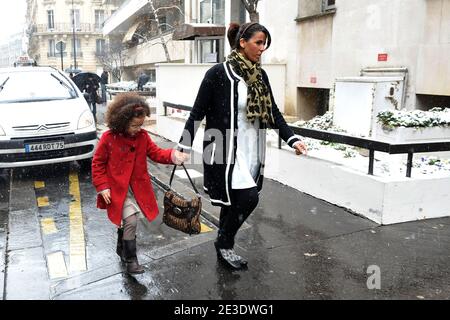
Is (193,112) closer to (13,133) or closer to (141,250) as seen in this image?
(141,250)

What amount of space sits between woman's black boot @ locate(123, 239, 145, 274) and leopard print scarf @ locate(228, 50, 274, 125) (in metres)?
1.42

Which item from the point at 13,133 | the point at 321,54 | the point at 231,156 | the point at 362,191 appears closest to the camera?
the point at 231,156

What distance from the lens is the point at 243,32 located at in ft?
11.8

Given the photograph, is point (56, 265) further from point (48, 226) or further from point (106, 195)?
point (48, 226)

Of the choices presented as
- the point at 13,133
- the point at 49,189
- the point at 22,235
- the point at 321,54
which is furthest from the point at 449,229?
the point at 321,54

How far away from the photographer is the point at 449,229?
193 inches

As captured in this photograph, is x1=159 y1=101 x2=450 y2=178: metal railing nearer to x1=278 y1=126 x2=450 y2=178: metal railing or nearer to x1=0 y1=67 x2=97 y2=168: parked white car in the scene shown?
x1=278 y1=126 x2=450 y2=178: metal railing

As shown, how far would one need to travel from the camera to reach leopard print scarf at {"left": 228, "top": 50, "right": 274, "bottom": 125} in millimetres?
3602

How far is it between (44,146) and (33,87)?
1.81m

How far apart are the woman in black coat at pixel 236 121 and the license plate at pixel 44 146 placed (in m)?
3.84

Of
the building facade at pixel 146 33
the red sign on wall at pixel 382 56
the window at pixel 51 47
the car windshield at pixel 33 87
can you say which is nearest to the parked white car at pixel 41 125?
the car windshield at pixel 33 87

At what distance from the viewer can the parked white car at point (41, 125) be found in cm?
679

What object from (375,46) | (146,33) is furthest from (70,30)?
(375,46)
